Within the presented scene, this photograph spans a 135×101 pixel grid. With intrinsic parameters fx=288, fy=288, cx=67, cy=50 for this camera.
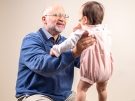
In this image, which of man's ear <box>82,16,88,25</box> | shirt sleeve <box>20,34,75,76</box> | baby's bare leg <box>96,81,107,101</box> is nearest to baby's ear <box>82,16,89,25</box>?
man's ear <box>82,16,88,25</box>

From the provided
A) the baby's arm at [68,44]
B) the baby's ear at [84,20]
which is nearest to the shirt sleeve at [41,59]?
the baby's arm at [68,44]

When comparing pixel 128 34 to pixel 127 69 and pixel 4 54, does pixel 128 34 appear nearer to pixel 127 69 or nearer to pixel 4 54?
pixel 127 69

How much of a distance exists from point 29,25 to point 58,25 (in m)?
0.84

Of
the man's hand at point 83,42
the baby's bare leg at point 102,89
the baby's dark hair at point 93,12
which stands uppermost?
the baby's dark hair at point 93,12

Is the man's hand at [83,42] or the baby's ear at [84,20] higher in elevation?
the baby's ear at [84,20]

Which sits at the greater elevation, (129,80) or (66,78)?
(66,78)

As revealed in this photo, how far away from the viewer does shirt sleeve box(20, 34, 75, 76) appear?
1.50 metres

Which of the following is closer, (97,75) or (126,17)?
(97,75)

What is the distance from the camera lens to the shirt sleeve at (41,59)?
58.9 inches

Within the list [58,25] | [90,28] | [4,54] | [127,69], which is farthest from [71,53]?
[4,54]

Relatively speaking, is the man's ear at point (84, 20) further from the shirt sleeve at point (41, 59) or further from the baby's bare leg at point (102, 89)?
the baby's bare leg at point (102, 89)

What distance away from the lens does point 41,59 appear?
1.53 m

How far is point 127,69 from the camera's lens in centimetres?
246

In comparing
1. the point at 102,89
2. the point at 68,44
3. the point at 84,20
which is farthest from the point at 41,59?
the point at 102,89
